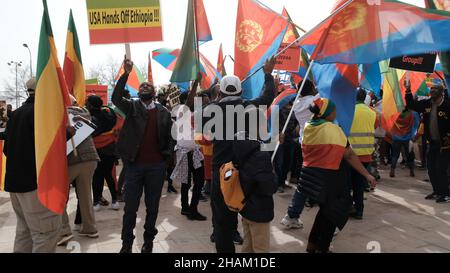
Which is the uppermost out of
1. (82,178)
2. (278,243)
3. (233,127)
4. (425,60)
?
(425,60)

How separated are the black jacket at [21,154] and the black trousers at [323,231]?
2900 mm

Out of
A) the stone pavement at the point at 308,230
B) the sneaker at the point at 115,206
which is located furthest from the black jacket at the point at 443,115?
the sneaker at the point at 115,206

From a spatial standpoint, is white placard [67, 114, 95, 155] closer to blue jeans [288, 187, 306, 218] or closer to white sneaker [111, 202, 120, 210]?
white sneaker [111, 202, 120, 210]

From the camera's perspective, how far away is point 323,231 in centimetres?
427

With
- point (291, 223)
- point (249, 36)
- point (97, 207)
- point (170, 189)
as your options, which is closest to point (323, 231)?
point (291, 223)

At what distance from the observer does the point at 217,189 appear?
3.62 m

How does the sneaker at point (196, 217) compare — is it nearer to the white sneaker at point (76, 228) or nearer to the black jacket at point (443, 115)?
the white sneaker at point (76, 228)

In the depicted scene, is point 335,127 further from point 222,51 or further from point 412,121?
point 222,51

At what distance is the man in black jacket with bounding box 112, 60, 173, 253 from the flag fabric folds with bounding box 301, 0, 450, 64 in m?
2.03

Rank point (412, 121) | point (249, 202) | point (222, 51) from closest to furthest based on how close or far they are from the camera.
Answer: point (249, 202)
point (412, 121)
point (222, 51)

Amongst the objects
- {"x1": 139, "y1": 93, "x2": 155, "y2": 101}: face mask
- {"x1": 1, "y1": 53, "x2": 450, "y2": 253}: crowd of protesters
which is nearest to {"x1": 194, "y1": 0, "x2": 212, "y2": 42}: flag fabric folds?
{"x1": 1, "y1": 53, "x2": 450, "y2": 253}: crowd of protesters

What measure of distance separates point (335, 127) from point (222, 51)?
7.75 m

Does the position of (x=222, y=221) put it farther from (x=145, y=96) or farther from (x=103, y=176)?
(x=103, y=176)

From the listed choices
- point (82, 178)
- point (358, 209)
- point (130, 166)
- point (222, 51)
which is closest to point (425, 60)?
point (358, 209)
